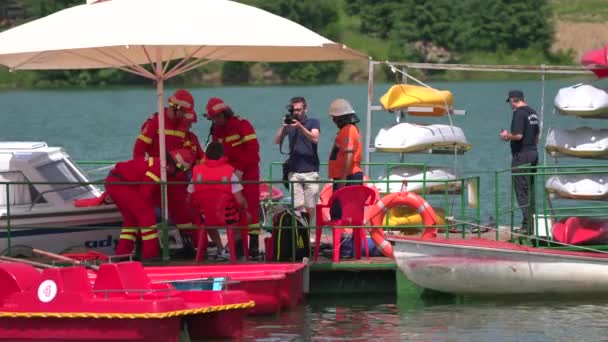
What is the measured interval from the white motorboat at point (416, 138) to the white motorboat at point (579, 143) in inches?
60.5

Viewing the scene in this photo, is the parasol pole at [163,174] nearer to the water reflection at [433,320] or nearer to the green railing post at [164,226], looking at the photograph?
the green railing post at [164,226]

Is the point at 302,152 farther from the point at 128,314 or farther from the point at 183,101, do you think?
the point at 128,314

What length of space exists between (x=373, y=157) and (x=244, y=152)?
62.5ft

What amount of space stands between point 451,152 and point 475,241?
352 centimetres

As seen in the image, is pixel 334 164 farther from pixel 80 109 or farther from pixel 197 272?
pixel 80 109

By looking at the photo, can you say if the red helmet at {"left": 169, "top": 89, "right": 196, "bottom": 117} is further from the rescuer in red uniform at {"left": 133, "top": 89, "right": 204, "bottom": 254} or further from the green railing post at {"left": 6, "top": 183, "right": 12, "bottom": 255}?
the green railing post at {"left": 6, "top": 183, "right": 12, "bottom": 255}

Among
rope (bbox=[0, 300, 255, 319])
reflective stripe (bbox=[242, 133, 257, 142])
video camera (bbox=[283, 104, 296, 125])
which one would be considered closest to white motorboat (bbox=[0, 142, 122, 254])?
reflective stripe (bbox=[242, 133, 257, 142])

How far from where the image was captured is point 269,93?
78750mm

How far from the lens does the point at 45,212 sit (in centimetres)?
1598

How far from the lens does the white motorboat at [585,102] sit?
17234 millimetres

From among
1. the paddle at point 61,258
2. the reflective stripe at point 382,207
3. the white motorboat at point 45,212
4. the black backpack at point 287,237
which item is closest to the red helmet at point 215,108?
the black backpack at point 287,237

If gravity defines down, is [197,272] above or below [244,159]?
below

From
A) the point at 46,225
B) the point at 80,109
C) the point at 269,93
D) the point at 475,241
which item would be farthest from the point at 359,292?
the point at 269,93

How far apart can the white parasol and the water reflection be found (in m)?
1.84
